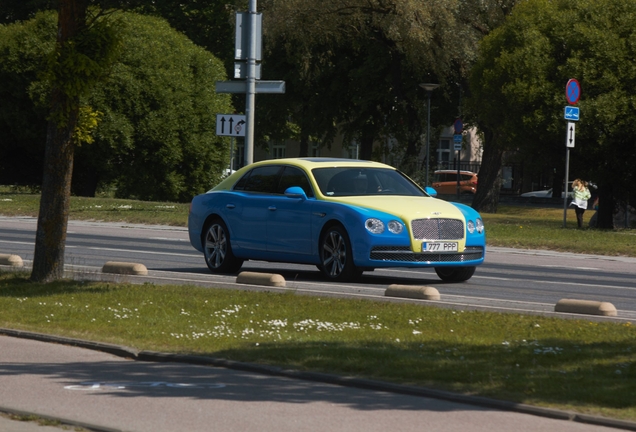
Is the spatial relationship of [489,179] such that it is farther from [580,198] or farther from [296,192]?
[296,192]

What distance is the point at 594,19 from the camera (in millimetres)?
34969

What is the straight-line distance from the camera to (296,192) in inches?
636

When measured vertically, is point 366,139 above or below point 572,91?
below

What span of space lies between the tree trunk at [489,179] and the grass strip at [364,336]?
3174 centimetres

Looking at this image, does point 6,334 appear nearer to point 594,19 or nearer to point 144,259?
point 144,259

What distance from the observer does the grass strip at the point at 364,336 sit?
26.2ft

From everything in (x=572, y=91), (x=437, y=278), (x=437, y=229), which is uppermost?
(x=572, y=91)

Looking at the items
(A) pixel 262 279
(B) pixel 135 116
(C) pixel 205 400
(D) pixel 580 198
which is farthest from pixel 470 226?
(B) pixel 135 116

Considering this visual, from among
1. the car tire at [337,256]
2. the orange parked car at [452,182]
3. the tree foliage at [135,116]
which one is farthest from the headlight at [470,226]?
the orange parked car at [452,182]

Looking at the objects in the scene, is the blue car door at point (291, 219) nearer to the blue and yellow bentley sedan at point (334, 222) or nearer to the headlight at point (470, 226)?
the blue and yellow bentley sedan at point (334, 222)

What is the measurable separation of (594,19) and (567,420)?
29.5 meters

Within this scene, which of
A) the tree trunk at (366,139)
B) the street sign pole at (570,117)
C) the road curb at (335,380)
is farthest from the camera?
the tree trunk at (366,139)

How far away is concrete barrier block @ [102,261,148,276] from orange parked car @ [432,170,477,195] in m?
55.9

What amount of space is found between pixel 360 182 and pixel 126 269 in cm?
327
